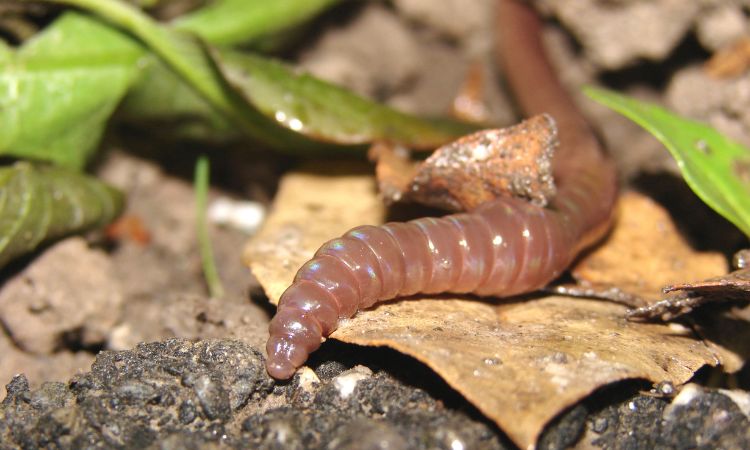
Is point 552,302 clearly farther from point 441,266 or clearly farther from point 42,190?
point 42,190

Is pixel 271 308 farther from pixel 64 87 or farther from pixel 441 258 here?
pixel 64 87

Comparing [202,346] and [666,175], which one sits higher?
[666,175]

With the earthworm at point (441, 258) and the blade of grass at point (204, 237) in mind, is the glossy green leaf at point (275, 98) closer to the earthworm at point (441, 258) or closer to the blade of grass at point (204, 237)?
the blade of grass at point (204, 237)

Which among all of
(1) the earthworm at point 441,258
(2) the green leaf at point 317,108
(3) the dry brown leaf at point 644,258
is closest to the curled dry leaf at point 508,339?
(1) the earthworm at point 441,258

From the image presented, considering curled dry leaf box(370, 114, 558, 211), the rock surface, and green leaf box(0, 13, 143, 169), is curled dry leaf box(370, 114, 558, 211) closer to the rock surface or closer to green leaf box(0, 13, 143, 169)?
the rock surface

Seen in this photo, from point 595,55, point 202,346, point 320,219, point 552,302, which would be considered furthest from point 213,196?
point 595,55

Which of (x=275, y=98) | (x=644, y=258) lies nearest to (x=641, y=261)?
(x=644, y=258)
